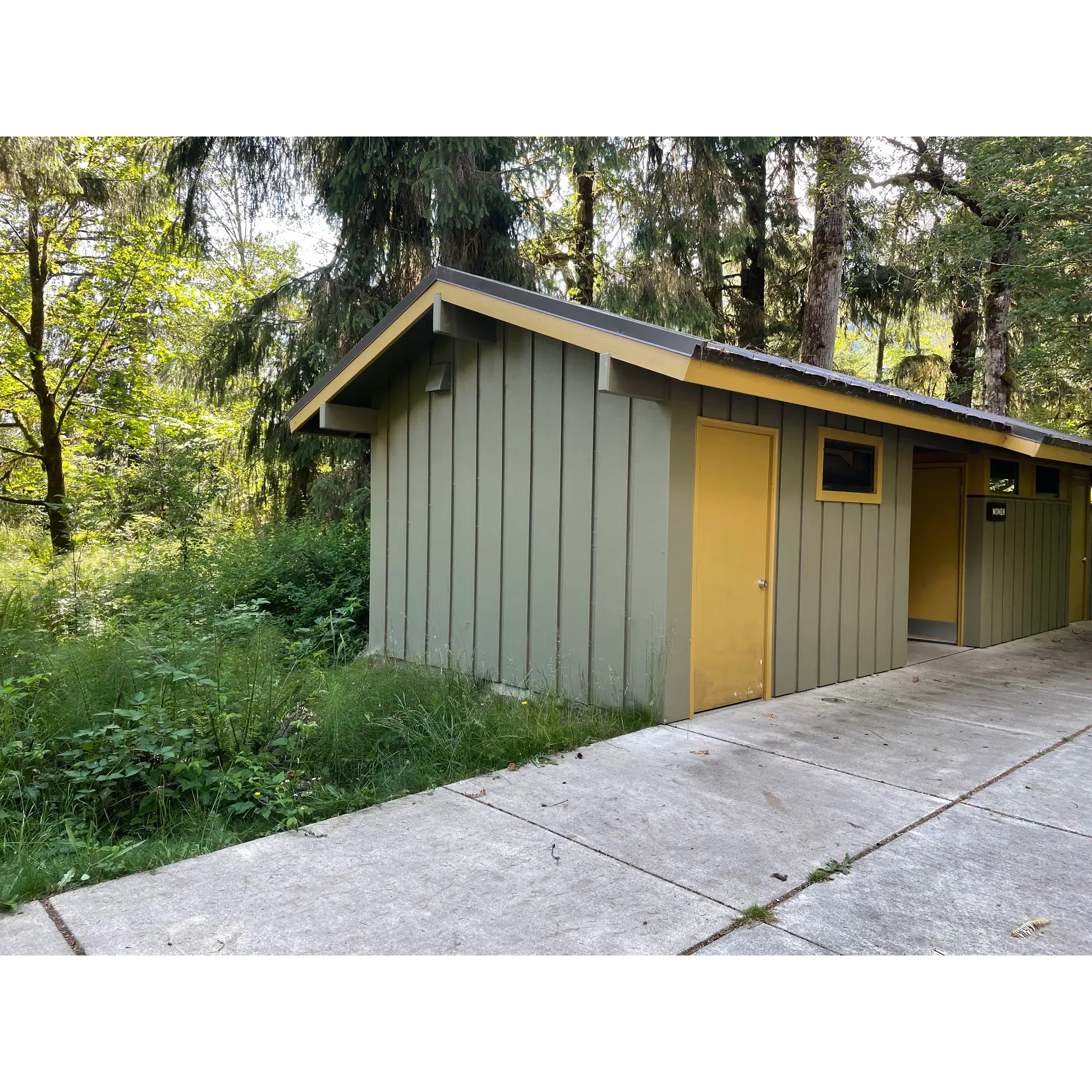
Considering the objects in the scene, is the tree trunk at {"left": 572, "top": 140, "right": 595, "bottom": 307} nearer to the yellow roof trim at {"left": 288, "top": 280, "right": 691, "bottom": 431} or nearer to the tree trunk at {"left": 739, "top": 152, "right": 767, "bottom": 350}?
the tree trunk at {"left": 739, "top": 152, "right": 767, "bottom": 350}

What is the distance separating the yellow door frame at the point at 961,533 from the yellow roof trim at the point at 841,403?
0.88 metres

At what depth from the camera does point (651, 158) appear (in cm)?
1102

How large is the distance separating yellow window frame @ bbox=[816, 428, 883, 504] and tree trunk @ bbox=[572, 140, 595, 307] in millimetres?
7333

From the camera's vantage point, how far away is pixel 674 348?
437 centimetres

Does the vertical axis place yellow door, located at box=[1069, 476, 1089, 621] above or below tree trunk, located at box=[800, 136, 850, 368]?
below

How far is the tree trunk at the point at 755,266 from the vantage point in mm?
12789

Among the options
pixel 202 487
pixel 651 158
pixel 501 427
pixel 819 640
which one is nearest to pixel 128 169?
pixel 202 487

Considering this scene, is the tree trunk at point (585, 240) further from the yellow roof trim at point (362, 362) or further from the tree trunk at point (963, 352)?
the tree trunk at point (963, 352)

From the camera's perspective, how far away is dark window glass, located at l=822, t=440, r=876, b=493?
6449 millimetres

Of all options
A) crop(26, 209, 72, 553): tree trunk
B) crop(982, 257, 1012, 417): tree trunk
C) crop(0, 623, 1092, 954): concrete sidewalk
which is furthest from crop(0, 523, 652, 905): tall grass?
crop(982, 257, 1012, 417): tree trunk

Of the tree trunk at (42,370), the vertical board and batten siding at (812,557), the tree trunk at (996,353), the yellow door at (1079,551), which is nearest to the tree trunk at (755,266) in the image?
the tree trunk at (996,353)
